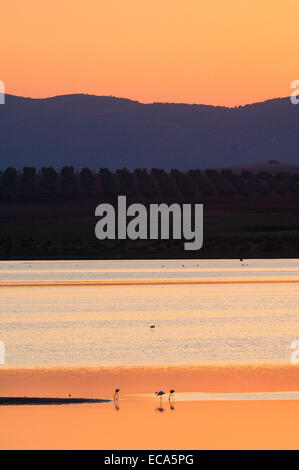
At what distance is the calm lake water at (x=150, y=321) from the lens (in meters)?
29.3

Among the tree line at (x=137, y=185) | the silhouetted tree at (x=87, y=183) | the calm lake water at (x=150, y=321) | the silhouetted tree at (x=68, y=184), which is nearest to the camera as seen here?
the calm lake water at (x=150, y=321)

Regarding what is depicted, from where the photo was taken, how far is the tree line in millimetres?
150250

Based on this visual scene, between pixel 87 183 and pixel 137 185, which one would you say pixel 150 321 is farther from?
pixel 87 183

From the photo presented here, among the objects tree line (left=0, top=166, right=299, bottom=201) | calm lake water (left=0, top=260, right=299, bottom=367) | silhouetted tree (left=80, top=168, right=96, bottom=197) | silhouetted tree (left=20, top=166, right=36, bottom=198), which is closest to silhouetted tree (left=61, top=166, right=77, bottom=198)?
tree line (left=0, top=166, right=299, bottom=201)

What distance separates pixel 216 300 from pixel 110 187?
104m

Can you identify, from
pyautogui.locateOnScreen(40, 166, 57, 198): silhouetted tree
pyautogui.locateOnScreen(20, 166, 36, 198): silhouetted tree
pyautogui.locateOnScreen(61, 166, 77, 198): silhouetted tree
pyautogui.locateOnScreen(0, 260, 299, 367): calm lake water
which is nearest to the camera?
pyautogui.locateOnScreen(0, 260, 299, 367): calm lake water
